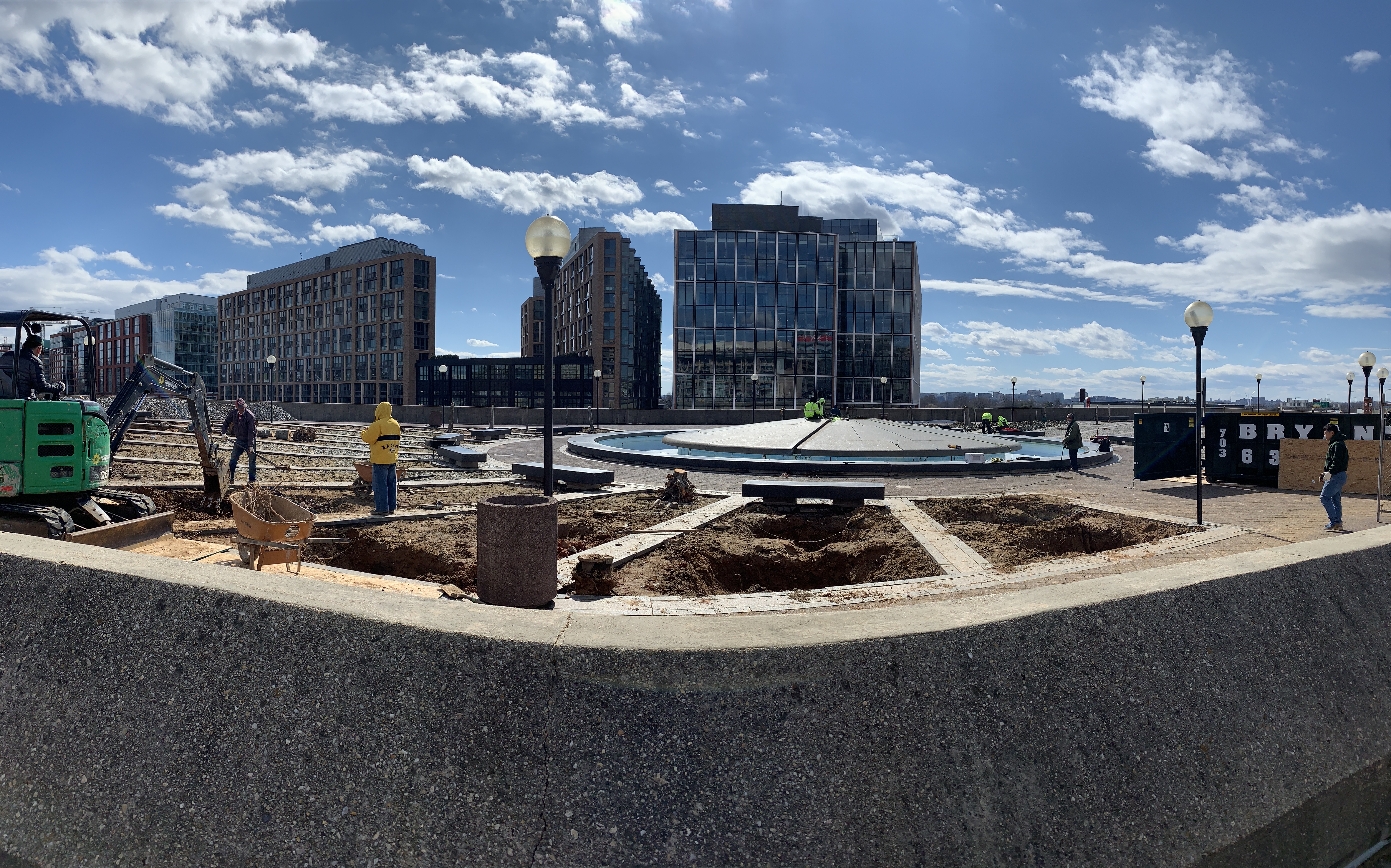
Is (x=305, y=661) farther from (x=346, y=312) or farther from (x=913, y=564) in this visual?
(x=346, y=312)

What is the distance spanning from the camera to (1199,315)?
10.9 meters

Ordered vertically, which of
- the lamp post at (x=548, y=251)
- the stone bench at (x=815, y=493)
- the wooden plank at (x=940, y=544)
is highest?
the lamp post at (x=548, y=251)

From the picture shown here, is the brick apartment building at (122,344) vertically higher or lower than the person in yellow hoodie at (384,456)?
higher

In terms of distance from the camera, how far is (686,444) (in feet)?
73.7

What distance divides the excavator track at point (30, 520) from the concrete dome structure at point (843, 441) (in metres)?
15.2

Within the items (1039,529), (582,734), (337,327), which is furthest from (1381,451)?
(337,327)

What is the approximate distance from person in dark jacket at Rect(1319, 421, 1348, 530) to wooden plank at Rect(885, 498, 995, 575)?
530 centimetres

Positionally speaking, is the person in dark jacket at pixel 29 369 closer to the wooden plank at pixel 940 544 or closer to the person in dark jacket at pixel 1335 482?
the wooden plank at pixel 940 544

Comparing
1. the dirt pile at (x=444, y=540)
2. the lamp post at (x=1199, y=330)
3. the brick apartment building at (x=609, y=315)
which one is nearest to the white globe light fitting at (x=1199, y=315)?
the lamp post at (x=1199, y=330)

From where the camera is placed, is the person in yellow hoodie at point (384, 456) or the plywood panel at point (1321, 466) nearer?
the person in yellow hoodie at point (384, 456)

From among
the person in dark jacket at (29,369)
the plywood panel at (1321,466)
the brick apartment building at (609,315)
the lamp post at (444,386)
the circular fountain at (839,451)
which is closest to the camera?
the person in dark jacket at (29,369)

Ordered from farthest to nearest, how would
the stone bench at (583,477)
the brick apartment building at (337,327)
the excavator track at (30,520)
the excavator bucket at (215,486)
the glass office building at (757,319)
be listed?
the brick apartment building at (337,327)
the glass office building at (757,319)
the stone bench at (583,477)
the excavator bucket at (215,486)
the excavator track at (30,520)

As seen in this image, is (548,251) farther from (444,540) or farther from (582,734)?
(582,734)

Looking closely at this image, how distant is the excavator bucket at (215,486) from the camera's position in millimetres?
11164
